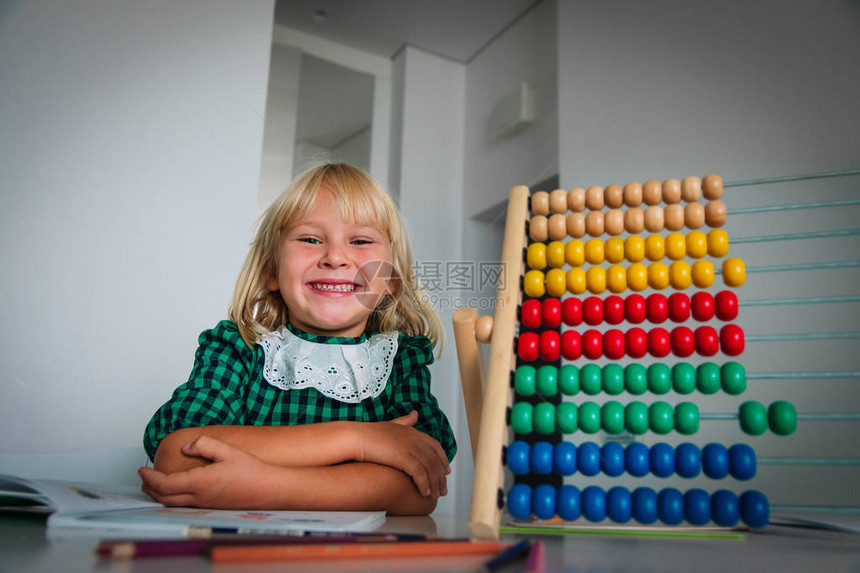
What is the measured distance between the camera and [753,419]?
604 mm

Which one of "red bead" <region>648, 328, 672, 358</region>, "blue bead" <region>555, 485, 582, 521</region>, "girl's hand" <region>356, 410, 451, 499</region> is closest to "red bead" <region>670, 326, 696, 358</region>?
"red bead" <region>648, 328, 672, 358</region>

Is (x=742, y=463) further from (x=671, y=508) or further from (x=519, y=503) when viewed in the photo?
(x=519, y=503)

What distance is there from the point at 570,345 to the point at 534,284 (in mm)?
83

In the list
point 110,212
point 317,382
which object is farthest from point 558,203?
point 110,212

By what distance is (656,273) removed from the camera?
28.3 inches

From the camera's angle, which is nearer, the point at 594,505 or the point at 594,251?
the point at 594,505

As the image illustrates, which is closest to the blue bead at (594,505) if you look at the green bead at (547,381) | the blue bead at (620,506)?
the blue bead at (620,506)

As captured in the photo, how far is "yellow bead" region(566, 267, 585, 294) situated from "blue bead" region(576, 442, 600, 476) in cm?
19

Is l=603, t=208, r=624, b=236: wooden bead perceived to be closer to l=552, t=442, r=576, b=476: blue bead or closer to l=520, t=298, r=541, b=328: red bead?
l=520, t=298, r=541, b=328: red bead

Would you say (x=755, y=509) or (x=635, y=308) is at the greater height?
(x=635, y=308)

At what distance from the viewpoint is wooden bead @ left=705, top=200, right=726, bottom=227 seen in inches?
28.1

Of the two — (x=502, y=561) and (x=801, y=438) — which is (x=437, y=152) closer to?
(x=801, y=438)

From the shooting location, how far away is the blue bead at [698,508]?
545mm

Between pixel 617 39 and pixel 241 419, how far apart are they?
6.10 feet
